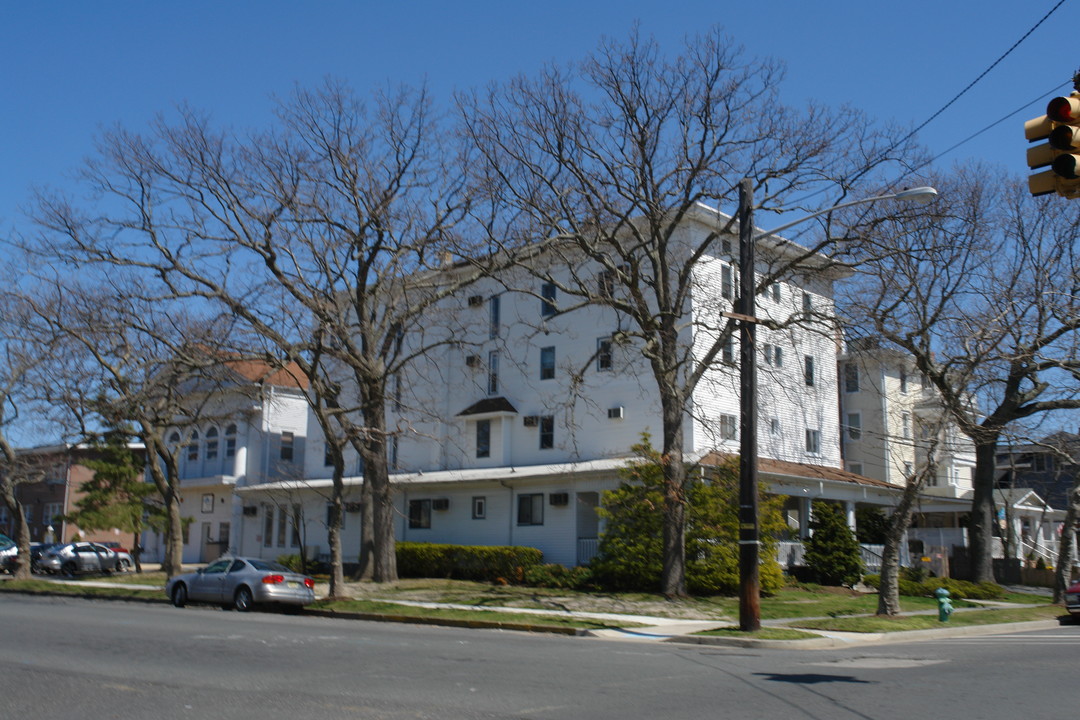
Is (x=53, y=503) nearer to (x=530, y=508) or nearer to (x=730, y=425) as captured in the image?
(x=530, y=508)

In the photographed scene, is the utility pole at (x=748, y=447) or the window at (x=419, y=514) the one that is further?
the window at (x=419, y=514)

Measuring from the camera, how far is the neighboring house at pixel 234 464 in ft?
155

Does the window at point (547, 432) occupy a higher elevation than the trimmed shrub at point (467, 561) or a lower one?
higher

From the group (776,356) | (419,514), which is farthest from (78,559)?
(776,356)

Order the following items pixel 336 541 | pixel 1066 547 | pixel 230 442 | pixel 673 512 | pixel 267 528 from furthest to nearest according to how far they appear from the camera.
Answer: pixel 230 442 < pixel 267 528 < pixel 1066 547 < pixel 673 512 < pixel 336 541

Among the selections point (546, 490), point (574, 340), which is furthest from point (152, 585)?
point (574, 340)

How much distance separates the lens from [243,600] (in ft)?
80.9

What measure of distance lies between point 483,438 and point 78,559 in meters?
19.6

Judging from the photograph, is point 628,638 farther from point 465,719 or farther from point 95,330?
point 95,330

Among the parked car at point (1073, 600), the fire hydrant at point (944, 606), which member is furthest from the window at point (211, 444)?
the parked car at point (1073, 600)

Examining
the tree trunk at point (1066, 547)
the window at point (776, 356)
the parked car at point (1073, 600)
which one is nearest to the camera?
the parked car at point (1073, 600)

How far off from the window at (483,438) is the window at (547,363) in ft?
10.1

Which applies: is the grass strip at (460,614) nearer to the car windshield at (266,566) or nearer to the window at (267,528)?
the car windshield at (266,566)

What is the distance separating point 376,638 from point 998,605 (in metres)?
19.1
